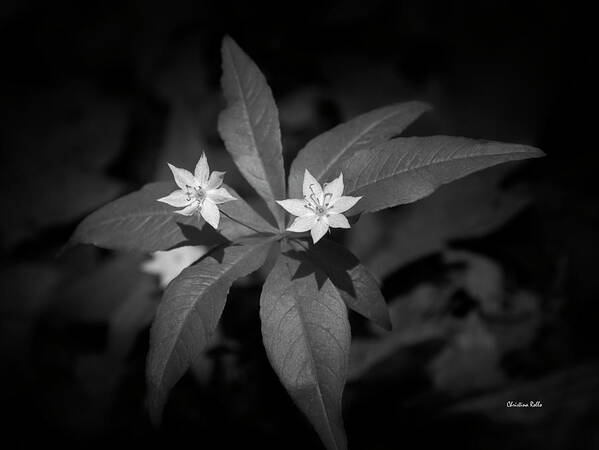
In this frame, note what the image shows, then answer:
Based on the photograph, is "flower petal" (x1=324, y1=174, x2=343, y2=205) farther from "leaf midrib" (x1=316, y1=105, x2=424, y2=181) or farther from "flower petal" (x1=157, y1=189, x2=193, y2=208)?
"flower petal" (x1=157, y1=189, x2=193, y2=208)

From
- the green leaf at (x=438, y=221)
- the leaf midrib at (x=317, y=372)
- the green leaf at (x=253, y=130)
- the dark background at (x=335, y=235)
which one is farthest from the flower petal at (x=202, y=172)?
the green leaf at (x=438, y=221)

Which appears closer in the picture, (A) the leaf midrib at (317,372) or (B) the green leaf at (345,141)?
(A) the leaf midrib at (317,372)

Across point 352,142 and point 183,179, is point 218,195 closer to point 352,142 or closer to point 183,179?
point 183,179

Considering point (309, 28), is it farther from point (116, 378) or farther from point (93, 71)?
point (116, 378)

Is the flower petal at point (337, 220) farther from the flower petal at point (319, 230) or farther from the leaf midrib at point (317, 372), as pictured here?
the leaf midrib at point (317, 372)

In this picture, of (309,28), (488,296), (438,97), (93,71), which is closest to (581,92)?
(438,97)
